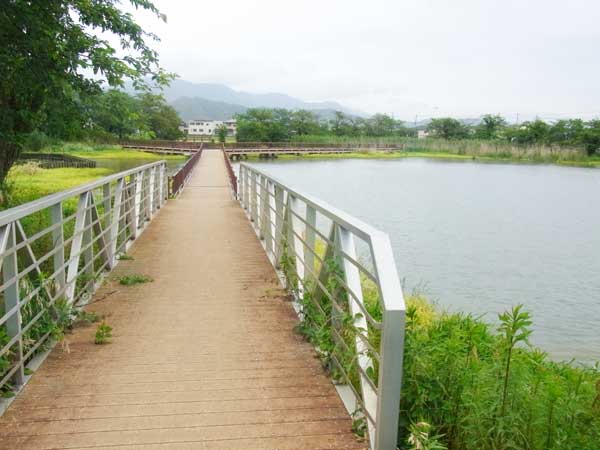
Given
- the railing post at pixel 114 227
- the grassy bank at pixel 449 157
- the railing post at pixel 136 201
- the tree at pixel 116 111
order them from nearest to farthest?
the railing post at pixel 114 227 → the railing post at pixel 136 201 → the tree at pixel 116 111 → the grassy bank at pixel 449 157

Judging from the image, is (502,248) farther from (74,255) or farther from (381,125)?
(381,125)

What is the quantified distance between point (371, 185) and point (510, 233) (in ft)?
49.5

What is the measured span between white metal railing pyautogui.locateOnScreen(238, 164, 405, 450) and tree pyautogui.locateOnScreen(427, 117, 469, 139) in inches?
3935

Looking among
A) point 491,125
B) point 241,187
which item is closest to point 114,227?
point 241,187

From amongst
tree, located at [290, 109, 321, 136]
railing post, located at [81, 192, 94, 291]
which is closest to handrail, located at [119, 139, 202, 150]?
tree, located at [290, 109, 321, 136]

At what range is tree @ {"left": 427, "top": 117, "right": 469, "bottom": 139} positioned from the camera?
10029 cm

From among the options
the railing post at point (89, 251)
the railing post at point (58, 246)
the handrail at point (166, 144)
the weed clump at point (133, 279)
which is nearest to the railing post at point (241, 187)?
the weed clump at point (133, 279)

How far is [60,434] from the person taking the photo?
9.20 feet

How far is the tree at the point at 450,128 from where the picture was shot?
329 feet

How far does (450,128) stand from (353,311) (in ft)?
340

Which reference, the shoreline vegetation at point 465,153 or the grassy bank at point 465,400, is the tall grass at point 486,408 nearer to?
the grassy bank at point 465,400

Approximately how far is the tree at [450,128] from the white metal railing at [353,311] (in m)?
99.9

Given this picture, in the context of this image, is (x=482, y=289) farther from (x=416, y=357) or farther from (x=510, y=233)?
(x=416, y=357)

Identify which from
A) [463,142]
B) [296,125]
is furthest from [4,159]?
[296,125]
